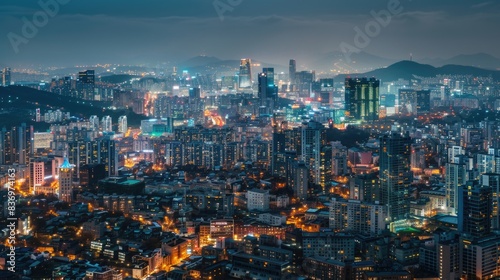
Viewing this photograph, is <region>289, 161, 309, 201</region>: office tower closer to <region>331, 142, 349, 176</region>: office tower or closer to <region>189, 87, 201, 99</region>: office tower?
<region>331, 142, 349, 176</region>: office tower

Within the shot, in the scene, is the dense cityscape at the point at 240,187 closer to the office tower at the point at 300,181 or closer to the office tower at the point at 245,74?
the office tower at the point at 300,181

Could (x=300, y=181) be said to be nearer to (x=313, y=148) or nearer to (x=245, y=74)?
(x=313, y=148)

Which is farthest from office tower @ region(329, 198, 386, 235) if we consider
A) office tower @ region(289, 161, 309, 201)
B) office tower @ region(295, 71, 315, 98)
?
office tower @ region(295, 71, 315, 98)

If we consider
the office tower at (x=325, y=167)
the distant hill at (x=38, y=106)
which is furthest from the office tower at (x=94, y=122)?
the office tower at (x=325, y=167)

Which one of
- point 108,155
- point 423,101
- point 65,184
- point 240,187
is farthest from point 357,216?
point 423,101

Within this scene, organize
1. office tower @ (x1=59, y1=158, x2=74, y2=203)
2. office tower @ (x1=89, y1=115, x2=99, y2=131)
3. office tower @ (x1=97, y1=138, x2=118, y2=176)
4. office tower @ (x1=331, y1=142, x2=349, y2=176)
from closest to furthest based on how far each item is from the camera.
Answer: office tower @ (x1=59, y1=158, x2=74, y2=203)
office tower @ (x1=331, y1=142, x2=349, y2=176)
office tower @ (x1=97, y1=138, x2=118, y2=176)
office tower @ (x1=89, y1=115, x2=99, y2=131)

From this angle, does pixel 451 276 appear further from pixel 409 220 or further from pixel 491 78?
pixel 491 78
